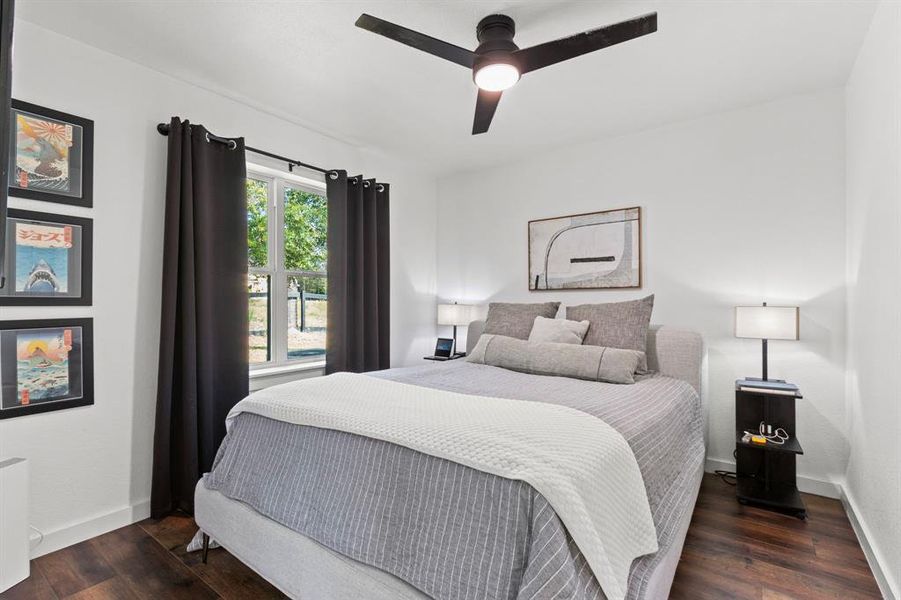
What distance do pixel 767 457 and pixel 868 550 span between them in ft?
1.97

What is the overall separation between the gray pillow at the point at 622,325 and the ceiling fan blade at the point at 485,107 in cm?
147

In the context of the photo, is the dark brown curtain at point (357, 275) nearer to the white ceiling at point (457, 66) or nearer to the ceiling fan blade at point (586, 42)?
the white ceiling at point (457, 66)

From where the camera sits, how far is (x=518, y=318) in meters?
3.43

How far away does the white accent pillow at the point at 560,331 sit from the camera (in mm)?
2992

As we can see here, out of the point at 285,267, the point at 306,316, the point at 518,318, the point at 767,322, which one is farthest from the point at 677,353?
the point at 285,267

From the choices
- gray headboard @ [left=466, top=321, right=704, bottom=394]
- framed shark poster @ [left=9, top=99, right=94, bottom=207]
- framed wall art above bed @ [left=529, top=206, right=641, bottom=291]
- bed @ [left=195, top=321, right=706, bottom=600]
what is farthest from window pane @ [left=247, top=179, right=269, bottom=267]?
gray headboard @ [left=466, top=321, right=704, bottom=394]

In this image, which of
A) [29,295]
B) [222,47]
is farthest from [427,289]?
[29,295]

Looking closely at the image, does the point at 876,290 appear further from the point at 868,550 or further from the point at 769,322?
the point at 868,550

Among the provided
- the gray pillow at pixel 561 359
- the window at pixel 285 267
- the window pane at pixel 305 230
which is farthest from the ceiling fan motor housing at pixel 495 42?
the window pane at pixel 305 230

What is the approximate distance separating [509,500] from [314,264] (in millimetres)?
2837

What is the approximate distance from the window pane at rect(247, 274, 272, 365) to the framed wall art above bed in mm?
2178

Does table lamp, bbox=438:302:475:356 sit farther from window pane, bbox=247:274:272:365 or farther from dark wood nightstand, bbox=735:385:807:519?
dark wood nightstand, bbox=735:385:807:519

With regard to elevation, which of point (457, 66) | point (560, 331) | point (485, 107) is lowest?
point (560, 331)

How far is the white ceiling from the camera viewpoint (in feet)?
6.61
